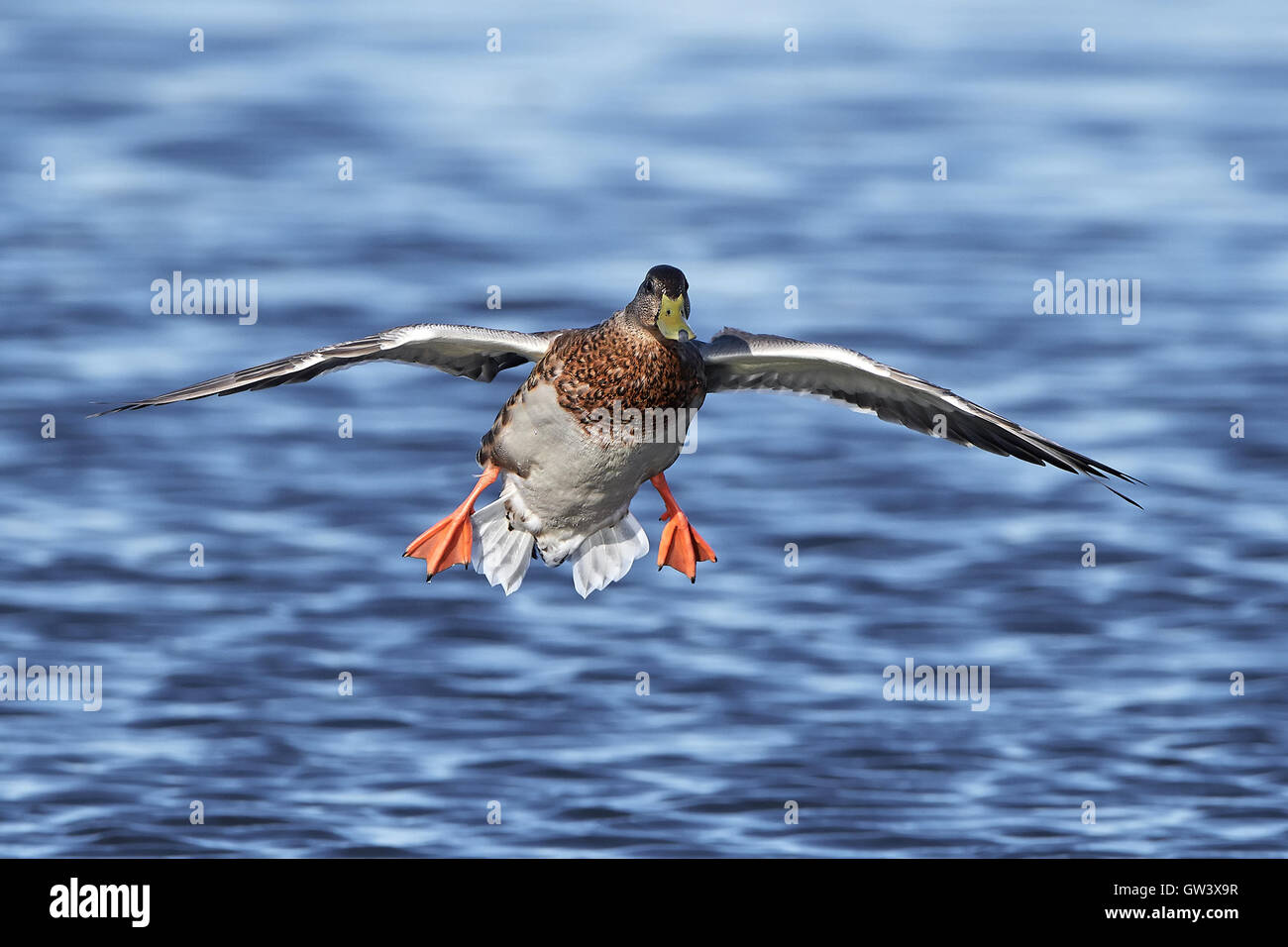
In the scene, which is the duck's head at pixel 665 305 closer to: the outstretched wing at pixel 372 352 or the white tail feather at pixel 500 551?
the outstretched wing at pixel 372 352

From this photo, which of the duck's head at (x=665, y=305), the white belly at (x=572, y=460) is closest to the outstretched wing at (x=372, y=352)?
the white belly at (x=572, y=460)

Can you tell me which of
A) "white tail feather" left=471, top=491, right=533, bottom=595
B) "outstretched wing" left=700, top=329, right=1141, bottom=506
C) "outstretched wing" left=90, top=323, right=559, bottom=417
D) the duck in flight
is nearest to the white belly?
the duck in flight

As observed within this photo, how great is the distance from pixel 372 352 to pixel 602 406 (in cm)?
135

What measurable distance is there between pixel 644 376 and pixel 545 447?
778mm

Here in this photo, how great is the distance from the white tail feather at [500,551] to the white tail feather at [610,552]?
35cm

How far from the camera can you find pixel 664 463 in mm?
11422

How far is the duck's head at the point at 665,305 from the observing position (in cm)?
1083

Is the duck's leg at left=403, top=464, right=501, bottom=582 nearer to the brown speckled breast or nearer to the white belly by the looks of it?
the white belly

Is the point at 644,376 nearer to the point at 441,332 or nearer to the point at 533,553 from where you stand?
the point at 441,332

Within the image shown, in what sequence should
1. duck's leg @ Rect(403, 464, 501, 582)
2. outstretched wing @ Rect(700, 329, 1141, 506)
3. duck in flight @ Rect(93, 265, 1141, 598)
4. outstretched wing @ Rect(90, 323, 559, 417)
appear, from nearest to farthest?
1. outstretched wing @ Rect(90, 323, 559, 417)
2. duck in flight @ Rect(93, 265, 1141, 598)
3. outstretched wing @ Rect(700, 329, 1141, 506)
4. duck's leg @ Rect(403, 464, 501, 582)

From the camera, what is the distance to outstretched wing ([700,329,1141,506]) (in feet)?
37.2

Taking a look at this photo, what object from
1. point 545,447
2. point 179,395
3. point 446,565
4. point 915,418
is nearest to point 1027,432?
point 915,418

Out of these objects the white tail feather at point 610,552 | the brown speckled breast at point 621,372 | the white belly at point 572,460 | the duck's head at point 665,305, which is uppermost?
the duck's head at point 665,305

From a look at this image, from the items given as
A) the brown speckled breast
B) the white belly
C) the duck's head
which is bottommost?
the white belly
